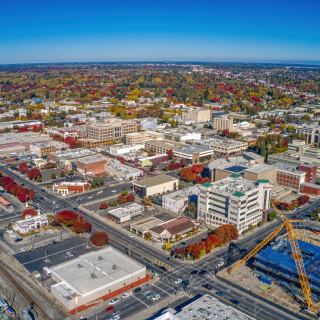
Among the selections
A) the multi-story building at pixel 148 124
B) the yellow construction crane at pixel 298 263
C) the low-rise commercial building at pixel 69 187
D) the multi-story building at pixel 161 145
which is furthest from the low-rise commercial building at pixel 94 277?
the multi-story building at pixel 148 124

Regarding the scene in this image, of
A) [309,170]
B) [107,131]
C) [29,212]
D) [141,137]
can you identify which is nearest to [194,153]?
[141,137]

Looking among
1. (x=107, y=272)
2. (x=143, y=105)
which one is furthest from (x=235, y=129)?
(x=107, y=272)

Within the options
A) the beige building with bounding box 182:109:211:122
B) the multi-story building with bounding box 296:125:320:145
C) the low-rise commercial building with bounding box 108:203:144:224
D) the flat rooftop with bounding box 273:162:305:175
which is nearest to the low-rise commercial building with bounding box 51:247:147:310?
the low-rise commercial building with bounding box 108:203:144:224

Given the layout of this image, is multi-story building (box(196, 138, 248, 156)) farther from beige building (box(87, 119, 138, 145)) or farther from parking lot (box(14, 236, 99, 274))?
parking lot (box(14, 236, 99, 274))

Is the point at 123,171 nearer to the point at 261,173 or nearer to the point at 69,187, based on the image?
the point at 69,187

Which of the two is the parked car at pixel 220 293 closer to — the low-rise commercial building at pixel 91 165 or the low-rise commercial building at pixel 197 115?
the low-rise commercial building at pixel 91 165

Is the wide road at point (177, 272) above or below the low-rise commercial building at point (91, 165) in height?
below
